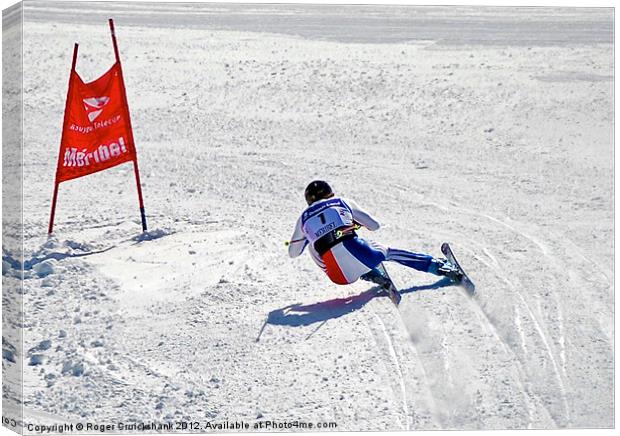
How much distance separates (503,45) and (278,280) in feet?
9.20

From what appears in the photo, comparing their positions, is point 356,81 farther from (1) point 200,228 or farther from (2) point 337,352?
(2) point 337,352

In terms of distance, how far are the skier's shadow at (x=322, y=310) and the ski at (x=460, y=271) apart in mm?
243

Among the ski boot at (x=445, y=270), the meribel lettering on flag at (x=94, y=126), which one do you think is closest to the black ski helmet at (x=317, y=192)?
the ski boot at (x=445, y=270)

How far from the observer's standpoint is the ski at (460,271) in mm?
13359

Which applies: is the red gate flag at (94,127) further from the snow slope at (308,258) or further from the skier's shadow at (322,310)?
the skier's shadow at (322,310)

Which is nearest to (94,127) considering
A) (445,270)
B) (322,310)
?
(322,310)

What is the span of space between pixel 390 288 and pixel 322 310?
0.56 metres

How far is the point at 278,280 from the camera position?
13.4 meters

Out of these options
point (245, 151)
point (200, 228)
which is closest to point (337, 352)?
point (200, 228)

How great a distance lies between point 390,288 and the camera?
43.1 ft

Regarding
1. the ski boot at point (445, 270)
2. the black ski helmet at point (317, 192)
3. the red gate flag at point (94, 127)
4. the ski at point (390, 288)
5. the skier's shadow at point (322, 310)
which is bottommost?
the skier's shadow at point (322, 310)

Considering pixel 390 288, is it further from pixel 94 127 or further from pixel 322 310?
pixel 94 127

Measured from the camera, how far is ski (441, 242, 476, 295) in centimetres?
1336

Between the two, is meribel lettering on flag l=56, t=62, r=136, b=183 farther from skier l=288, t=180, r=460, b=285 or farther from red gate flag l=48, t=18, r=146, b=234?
skier l=288, t=180, r=460, b=285
